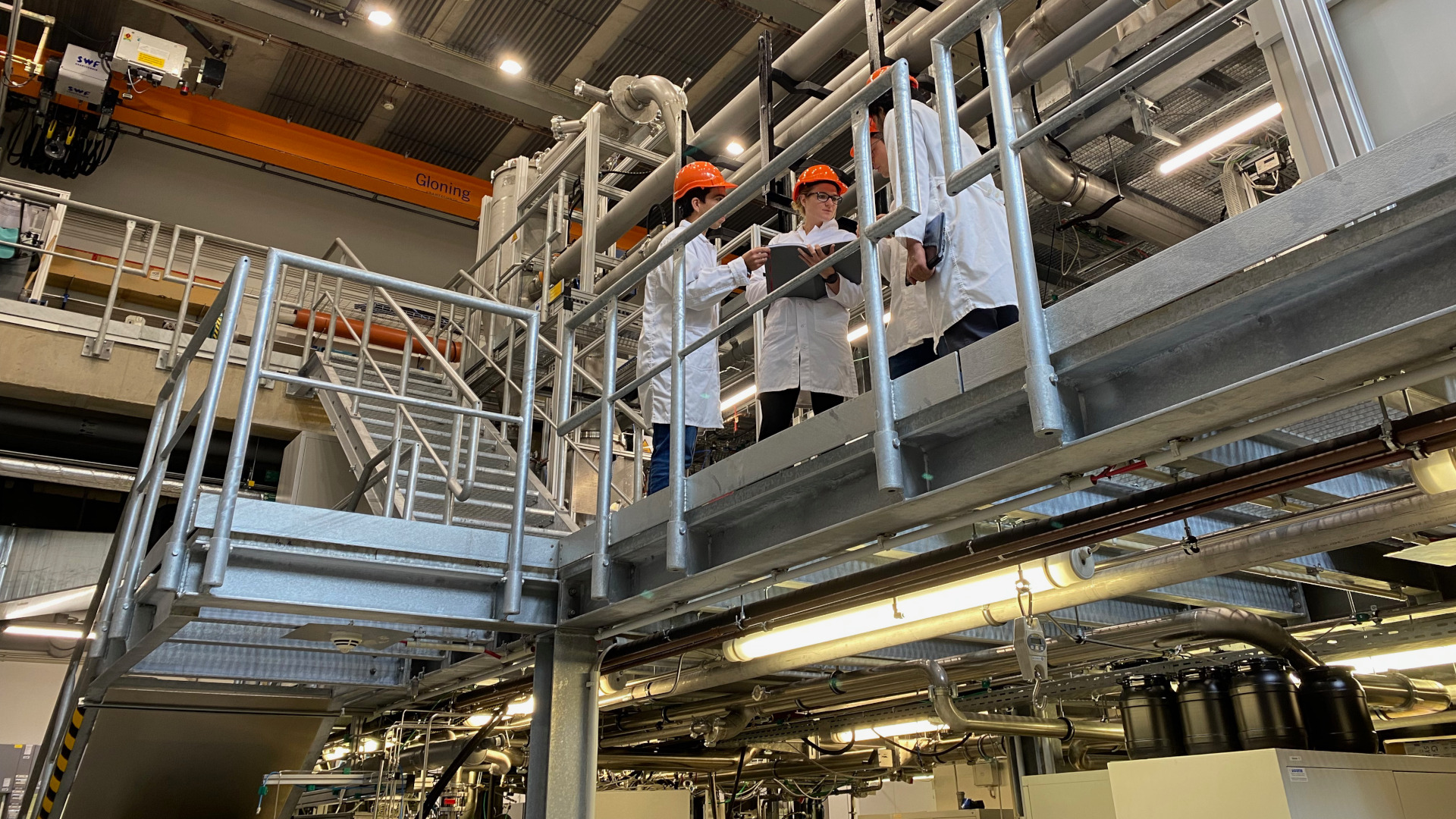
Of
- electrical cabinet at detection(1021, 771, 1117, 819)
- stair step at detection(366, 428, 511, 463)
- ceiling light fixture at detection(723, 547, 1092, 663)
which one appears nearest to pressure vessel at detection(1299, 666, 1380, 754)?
ceiling light fixture at detection(723, 547, 1092, 663)

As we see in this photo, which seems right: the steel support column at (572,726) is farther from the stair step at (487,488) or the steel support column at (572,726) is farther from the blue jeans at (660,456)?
the stair step at (487,488)

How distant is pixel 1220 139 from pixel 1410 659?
3.45m

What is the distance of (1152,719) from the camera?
5156 mm

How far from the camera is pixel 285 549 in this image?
3650 mm

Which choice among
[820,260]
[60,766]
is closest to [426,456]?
[60,766]

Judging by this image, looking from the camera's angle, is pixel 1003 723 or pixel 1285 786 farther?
pixel 1003 723

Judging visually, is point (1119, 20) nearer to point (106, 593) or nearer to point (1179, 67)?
point (1179, 67)

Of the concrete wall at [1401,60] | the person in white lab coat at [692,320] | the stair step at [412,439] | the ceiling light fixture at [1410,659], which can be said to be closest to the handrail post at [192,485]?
the person in white lab coat at [692,320]

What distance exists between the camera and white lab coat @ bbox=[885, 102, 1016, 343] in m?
3.32

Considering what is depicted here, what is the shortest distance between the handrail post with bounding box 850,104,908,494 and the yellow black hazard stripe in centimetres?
479

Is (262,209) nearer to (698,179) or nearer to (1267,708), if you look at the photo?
(698,179)

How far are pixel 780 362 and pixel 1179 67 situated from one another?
3.79 m

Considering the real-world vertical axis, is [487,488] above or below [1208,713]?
above

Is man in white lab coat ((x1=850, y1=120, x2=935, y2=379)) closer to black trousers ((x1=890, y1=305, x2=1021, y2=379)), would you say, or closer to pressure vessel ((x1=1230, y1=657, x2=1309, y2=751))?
black trousers ((x1=890, y1=305, x2=1021, y2=379))
